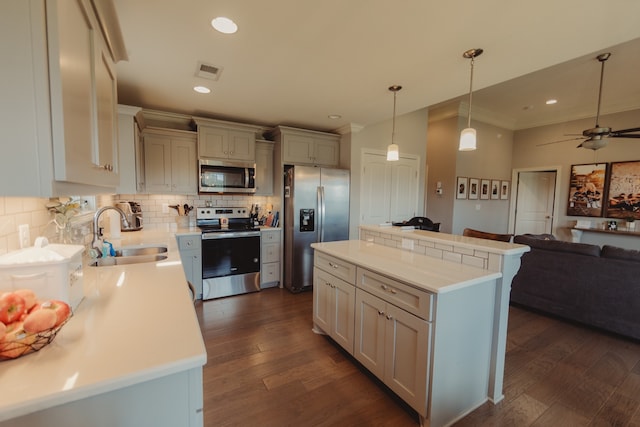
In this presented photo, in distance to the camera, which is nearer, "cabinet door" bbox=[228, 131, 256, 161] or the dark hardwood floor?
the dark hardwood floor

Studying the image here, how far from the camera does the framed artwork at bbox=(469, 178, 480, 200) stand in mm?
5230

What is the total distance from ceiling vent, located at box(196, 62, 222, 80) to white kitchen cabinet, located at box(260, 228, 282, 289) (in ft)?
6.41

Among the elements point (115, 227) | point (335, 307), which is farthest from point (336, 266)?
point (115, 227)

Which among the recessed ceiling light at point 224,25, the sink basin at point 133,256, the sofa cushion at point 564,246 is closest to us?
the recessed ceiling light at point 224,25

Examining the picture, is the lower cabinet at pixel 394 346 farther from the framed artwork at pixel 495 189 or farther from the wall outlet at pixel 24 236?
the framed artwork at pixel 495 189

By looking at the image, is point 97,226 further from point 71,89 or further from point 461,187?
point 461,187

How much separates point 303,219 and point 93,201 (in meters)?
2.28

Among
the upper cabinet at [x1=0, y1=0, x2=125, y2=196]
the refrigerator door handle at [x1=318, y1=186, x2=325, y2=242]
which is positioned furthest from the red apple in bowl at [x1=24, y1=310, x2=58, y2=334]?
the refrigerator door handle at [x1=318, y1=186, x2=325, y2=242]

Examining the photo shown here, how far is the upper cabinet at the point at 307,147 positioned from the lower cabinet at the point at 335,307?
6.47 ft

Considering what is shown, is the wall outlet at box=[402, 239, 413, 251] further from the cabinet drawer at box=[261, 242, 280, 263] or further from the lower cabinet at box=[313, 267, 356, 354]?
the cabinet drawer at box=[261, 242, 280, 263]

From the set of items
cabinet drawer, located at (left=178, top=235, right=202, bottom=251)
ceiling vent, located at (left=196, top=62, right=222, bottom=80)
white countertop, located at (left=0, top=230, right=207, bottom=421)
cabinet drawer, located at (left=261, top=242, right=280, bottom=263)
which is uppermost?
ceiling vent, located at (left=196, top=62, right=222, bottom=80)

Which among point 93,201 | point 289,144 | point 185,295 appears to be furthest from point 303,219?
point 185,295

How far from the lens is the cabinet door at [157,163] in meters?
3.30

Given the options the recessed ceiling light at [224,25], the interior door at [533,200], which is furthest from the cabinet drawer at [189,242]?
the interior door at [533,200]
